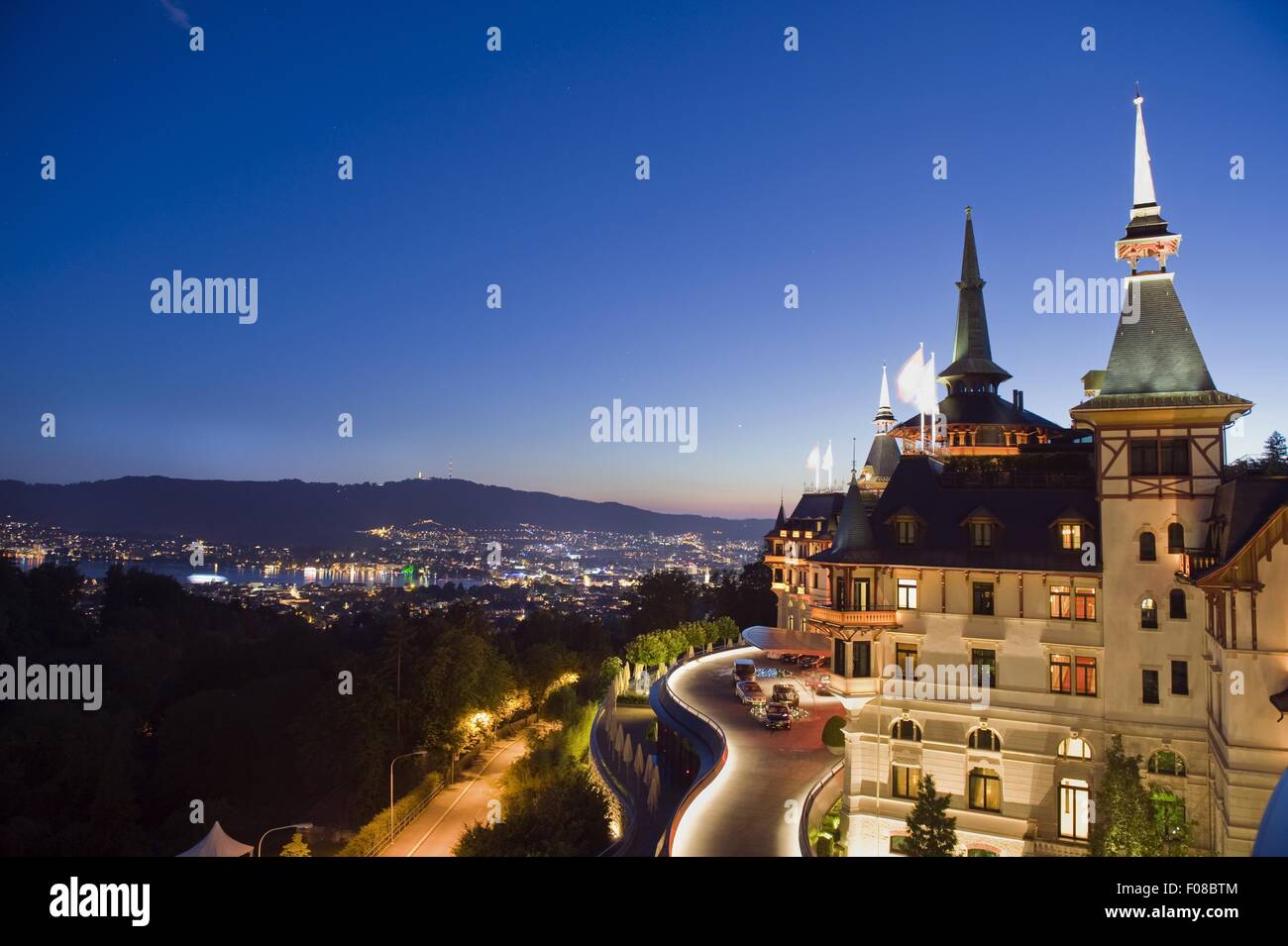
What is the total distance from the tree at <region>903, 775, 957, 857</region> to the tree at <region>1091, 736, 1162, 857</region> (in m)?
4.83

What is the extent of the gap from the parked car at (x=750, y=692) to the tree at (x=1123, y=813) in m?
19.4

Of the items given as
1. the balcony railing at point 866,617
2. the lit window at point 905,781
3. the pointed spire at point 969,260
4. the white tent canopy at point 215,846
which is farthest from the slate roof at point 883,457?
the white tent canopy at point 215,846

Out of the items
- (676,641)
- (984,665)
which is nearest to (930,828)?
(984,665)

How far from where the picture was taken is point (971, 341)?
168 ft

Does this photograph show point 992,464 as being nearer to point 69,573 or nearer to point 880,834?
point 880,834

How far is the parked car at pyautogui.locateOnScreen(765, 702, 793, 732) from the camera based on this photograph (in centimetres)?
4094

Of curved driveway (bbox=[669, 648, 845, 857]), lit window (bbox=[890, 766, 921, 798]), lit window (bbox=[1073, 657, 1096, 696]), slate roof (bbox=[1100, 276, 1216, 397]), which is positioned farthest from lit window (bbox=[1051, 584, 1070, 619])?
curved driveway (bbox=[669, 648, 845, 857])

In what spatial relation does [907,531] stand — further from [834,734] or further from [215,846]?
[215,846]

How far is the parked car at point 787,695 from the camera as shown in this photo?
147 ft

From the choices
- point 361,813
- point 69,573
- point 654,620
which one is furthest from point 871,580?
point 69,573

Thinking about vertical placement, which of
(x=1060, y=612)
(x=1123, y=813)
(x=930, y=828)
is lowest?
(x=930, y=828)

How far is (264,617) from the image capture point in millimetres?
118188

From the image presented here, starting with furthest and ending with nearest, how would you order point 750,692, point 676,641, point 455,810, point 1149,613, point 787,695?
point 676,641 → point 455,810 → point 750,692 → point 787,695 → point 1149,613

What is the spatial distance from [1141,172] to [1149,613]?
17.4 meters
